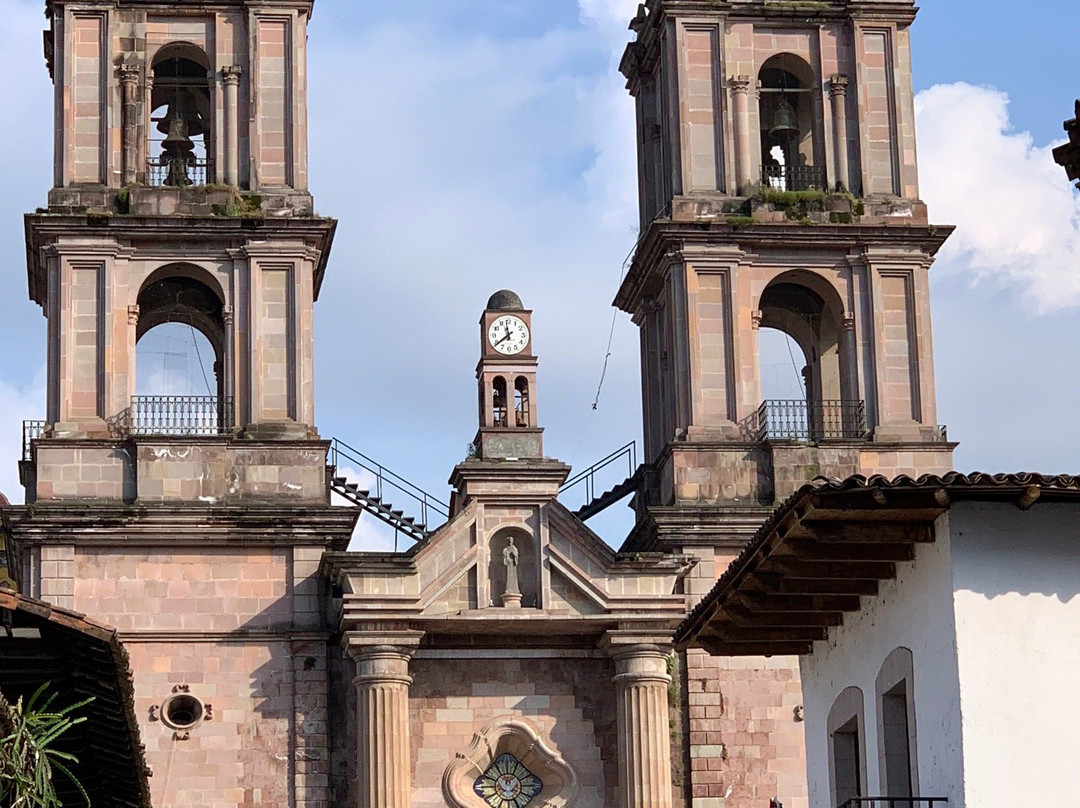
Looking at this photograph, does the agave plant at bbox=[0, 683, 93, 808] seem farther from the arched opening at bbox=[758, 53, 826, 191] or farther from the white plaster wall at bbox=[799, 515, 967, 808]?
the arched opening at bbox=[758, 53, 826, 191]

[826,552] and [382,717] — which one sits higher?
[382,717]

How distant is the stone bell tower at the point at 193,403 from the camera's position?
53.6 meters

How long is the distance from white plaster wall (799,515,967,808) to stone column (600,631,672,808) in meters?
20.7

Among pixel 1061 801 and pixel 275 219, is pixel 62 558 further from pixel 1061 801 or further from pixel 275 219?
pixel 1061 801

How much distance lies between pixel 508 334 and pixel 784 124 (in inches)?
280

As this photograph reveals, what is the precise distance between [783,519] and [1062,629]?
2885 millimetres

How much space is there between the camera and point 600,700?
180 feet

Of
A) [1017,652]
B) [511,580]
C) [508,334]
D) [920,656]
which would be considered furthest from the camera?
[508,334]

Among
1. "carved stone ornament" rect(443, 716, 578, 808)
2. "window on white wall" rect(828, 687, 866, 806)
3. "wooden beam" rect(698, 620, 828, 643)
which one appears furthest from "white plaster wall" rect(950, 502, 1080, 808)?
"carved stone ornament" rect(443, 716, 578, 808)

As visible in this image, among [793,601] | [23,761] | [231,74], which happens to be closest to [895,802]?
[793,601]

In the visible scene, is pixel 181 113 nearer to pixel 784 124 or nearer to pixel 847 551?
pixel 784 124

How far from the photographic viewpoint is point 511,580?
178 ft

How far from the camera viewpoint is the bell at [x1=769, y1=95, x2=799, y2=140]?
58.8 metres

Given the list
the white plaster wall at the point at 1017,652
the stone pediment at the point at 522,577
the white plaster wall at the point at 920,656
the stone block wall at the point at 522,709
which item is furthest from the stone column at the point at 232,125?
the white plaster wall at the point at 1017,652
